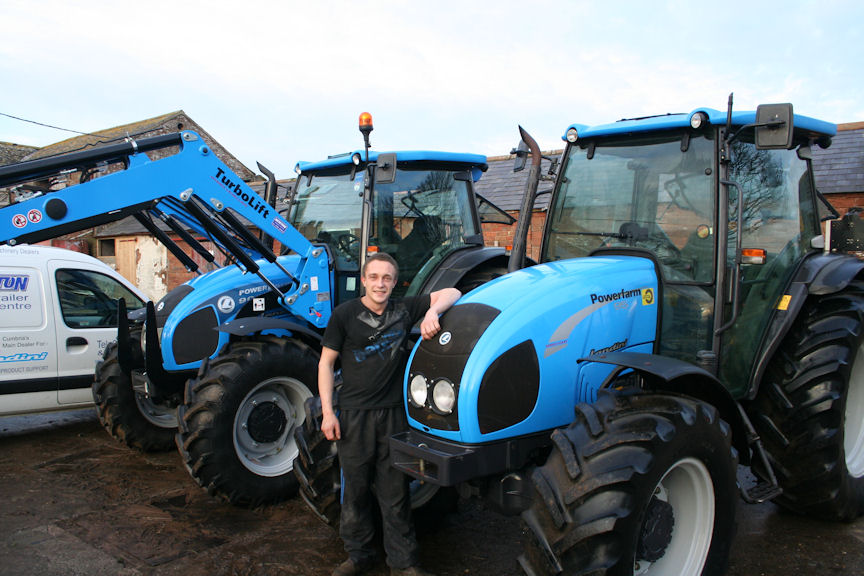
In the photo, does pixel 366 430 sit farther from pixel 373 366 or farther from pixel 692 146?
pixel 692 146

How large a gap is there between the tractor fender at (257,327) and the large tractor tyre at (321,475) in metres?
1.28

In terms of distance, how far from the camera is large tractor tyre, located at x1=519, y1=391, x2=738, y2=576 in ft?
7.97

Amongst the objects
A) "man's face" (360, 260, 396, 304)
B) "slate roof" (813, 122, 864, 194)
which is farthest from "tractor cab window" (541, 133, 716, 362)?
"slate roof" (813, 122, 864, 194)

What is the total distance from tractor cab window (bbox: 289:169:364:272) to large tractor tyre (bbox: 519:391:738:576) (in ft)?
10.4

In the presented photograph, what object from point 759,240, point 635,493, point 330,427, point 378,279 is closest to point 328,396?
point 330,427

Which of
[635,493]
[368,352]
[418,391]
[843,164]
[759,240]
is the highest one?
[843,164]

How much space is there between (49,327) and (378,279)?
4.48 meters

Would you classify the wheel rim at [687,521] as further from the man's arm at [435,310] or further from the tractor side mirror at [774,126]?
the tractor side mirror at [774,126]

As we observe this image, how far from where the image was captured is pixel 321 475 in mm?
3404

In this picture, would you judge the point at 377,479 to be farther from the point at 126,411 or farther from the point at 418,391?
the point at 126,411

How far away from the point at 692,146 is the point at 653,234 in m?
0.58

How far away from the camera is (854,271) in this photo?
4055 millimetres

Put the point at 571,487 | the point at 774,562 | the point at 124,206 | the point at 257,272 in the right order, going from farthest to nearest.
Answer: the point at 257,272 → the point at 124,206 → the point at 774,562 → the point at 571,487

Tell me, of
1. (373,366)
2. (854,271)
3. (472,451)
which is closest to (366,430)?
(373,366)
